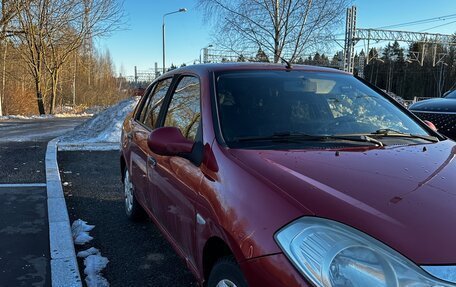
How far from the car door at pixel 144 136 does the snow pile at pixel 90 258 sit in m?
0.59

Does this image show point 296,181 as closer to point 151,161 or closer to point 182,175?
point 182,175

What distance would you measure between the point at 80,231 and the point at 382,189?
3334 millimetres

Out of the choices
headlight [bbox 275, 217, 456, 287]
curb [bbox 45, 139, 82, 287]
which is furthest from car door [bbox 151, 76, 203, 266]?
headlight [bbox 275, 217, 456, 287]

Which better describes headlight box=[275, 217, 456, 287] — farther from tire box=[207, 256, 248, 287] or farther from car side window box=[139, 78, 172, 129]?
car side window box=[139, 78, 172, 129]

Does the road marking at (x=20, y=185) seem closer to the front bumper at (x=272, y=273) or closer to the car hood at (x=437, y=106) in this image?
the front bumper at (x=272, y=273)

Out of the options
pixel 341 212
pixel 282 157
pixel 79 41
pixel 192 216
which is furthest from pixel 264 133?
pixel 79 41

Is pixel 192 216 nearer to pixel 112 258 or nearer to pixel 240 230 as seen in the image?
pixel 240 230

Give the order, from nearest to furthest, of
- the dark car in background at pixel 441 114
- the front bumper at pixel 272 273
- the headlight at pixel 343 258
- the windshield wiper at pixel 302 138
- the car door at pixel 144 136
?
the headlight at pixel 343 258, the front bumper at pixel 272 273, the windshield wiper at pixel 302 138, the car door at pixel 144 136, the dark car in background at pixel 441 114

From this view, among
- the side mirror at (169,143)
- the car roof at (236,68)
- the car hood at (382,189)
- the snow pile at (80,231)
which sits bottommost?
the snow pile at (80,231)

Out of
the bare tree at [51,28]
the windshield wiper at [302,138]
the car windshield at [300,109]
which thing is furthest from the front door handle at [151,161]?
the bare tree at [51,28]

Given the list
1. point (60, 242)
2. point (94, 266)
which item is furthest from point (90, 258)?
point (60, 242)

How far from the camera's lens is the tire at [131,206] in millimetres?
4492

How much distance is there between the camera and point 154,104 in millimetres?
4125

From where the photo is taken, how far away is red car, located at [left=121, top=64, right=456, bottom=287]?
5.26ft
